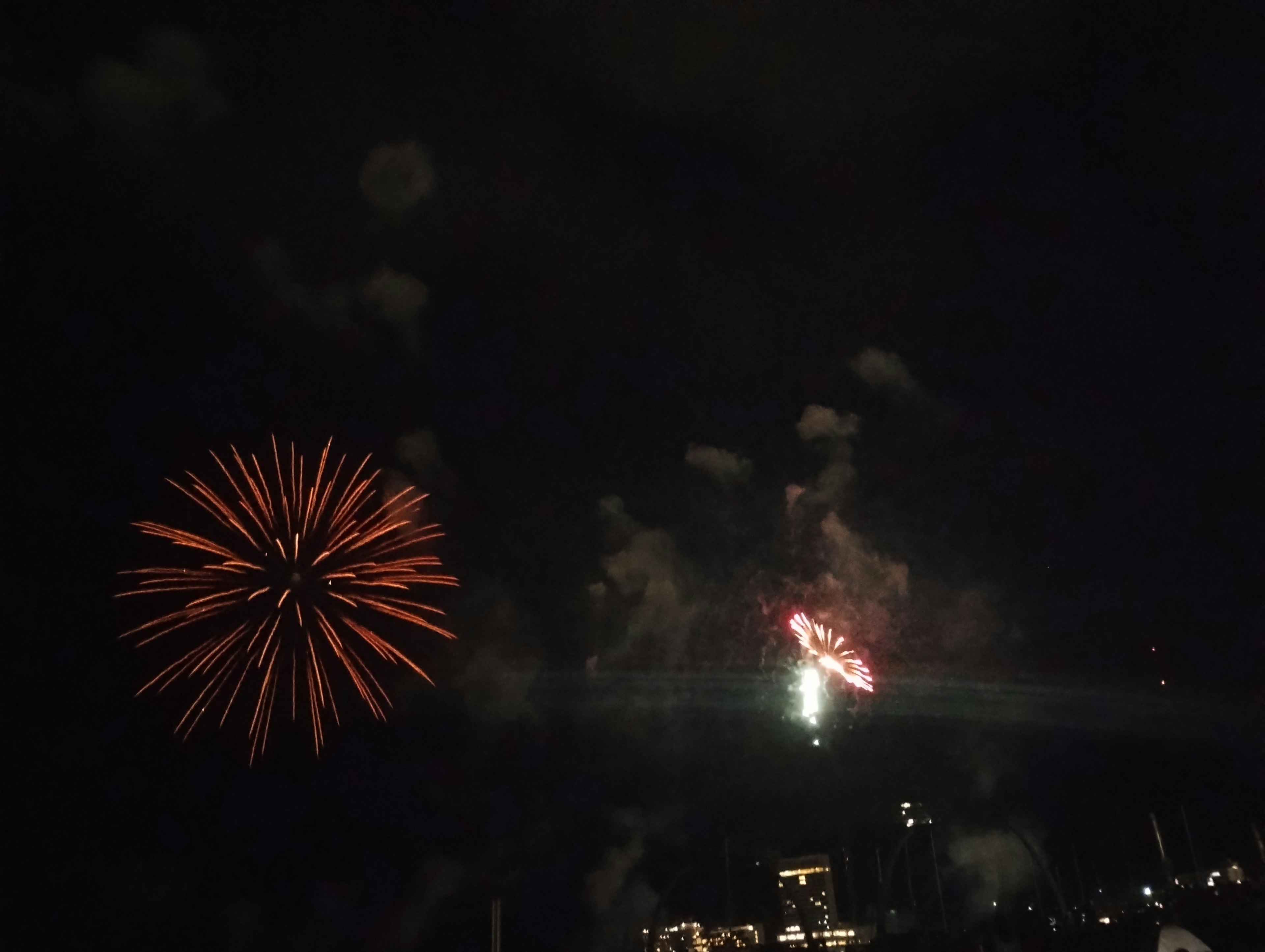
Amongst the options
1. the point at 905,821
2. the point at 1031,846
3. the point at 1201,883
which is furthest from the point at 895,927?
the point at 1031,846

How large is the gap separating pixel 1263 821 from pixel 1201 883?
13435mm

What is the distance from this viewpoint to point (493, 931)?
3972cm

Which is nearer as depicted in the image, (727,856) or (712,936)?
(727,856)

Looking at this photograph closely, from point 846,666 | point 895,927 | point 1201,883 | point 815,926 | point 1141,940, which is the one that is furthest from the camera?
point 815,926

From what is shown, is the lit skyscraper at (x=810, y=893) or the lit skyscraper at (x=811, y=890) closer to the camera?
the lit skyscraper at (x=810, y=893)

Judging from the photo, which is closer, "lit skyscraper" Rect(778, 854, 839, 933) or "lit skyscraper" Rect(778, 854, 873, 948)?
"lit skyscraper" Rect(778, 854, 873, 948)

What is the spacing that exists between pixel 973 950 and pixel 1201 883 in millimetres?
20751

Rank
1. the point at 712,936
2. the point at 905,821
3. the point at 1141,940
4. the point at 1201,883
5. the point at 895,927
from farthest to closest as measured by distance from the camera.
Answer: the point at 712,936, the point at 895,927, the point at 905,821, the point at 1201,883, the point at 1141,940

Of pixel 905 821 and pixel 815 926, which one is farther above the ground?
pixel 905 821

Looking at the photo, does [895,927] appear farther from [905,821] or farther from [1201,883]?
[1201,883]

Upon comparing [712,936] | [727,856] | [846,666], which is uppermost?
[846,666]

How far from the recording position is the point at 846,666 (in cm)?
4084

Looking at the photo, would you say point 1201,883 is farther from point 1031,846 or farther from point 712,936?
point 712,936

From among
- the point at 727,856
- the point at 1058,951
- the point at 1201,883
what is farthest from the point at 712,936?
the point at 1058,951
